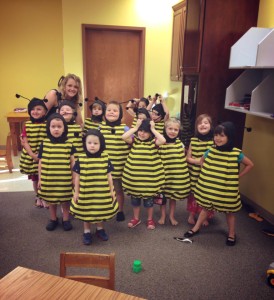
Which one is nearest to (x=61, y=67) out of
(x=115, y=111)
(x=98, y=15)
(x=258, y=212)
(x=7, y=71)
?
(x=7, y=71)

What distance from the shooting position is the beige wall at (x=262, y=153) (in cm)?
293

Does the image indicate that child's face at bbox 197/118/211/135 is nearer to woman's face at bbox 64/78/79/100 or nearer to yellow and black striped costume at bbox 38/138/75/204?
yellow and black striped costume at bbox 38/138/75/204

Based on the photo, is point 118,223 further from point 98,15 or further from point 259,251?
point 98,15

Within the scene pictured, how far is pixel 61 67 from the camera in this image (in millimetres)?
5402

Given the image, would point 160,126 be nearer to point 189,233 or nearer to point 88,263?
point 189,233

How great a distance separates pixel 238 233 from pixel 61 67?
419 centimetres

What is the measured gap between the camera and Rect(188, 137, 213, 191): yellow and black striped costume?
263 centimetres

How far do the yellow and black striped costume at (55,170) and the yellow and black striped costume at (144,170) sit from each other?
0.51 meters

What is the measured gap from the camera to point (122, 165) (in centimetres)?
272

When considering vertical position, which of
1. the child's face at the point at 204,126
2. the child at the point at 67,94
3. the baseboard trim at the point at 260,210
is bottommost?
the baseboard trim at the point at 260,210

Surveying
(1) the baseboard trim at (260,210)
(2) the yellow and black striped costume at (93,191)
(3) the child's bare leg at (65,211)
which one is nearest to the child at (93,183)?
(2) the yellow and black striped costume at (93,191)

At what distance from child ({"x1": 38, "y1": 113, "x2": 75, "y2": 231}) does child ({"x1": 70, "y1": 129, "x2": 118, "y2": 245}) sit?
0.23 meters

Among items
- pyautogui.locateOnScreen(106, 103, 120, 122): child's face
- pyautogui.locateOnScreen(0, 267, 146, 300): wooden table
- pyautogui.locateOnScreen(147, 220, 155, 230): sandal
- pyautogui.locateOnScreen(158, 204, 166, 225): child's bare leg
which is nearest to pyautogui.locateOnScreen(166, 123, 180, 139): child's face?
pyautogui.locateOnScreen(106, 103, 120, 122): child's face

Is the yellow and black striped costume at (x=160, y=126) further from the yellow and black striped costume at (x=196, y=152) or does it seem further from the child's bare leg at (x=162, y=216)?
the child's bare leg at (x=162, y=216)
